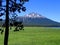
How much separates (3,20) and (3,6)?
111 cm

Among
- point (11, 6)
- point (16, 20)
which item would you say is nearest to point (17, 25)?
point (16, 20)

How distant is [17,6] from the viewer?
62.8 feet

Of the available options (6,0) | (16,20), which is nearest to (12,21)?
(16,20)

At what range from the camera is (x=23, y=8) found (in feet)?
62.6

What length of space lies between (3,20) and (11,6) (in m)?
1.26

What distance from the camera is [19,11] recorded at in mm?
19125

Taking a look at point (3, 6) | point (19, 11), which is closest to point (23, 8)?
point (19, 11)

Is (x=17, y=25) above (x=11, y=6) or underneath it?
underneath

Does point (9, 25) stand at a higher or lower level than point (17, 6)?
lower

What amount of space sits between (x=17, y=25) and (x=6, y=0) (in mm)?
2209

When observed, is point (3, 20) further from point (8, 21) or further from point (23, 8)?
point (23, 8)

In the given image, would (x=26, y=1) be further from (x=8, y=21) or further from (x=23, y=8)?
(x=8, y=21)

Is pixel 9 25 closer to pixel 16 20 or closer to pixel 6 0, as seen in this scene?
pixel 16 20

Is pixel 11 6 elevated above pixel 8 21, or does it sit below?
above
